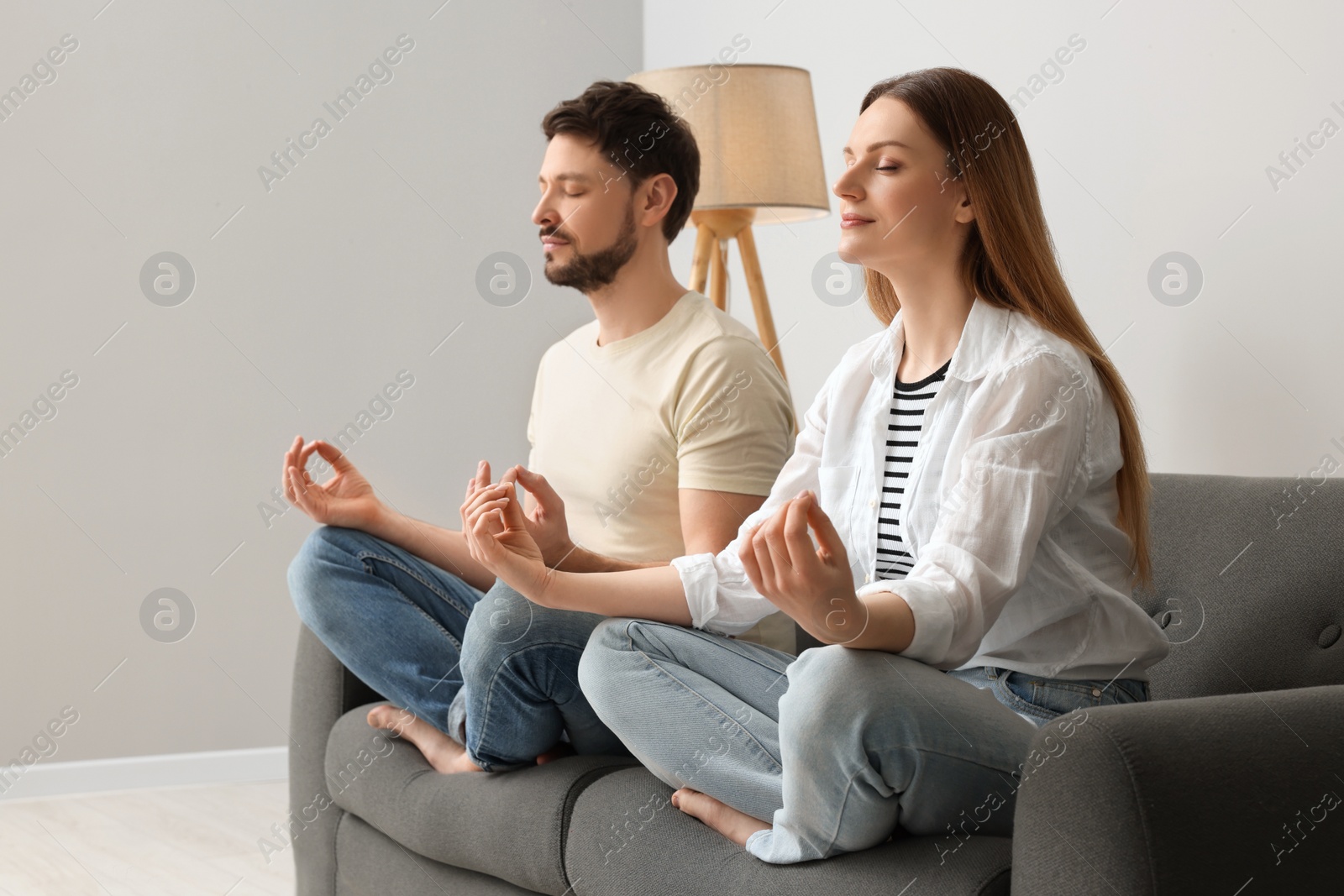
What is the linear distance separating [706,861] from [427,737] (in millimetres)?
668

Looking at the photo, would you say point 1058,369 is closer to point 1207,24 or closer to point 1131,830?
point 1131,830

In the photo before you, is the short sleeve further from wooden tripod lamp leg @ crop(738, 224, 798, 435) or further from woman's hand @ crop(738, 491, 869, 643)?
wooden tripod lamp leg @ crop(738, 224, 798, 435)

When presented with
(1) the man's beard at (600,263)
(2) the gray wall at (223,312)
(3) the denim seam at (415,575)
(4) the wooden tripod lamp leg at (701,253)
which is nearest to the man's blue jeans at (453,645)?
(3) the denim seam at (415,575)

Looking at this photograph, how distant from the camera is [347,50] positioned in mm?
3336

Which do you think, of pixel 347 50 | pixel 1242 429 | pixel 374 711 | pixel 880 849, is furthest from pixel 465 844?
pixel 347 50

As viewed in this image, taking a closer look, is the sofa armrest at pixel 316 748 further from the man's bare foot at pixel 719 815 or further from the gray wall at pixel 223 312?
the gray wall at pixel 223 312

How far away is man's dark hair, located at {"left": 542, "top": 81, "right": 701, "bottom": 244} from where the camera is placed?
2000 millimetres

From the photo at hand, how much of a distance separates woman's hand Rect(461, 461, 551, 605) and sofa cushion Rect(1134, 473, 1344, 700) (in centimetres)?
78

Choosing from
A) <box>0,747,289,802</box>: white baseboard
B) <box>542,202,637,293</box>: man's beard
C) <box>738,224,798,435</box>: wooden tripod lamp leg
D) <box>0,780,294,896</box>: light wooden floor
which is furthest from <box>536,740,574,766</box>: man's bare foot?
<box>0,747,289,802</box>: white baseboard

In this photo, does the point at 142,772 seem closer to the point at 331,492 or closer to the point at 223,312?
the point at 223,312

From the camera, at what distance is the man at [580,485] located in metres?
1.61

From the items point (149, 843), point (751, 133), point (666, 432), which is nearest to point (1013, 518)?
point (666, 432)

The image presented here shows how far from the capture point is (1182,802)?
948mm

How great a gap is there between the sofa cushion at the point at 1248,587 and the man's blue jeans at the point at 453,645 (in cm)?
73
